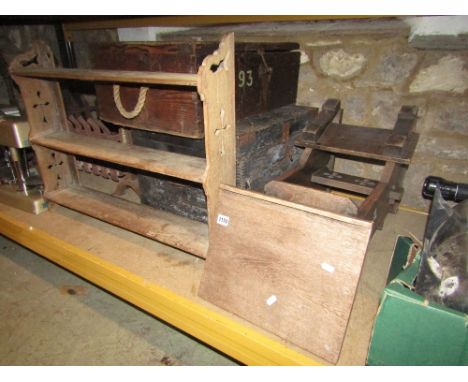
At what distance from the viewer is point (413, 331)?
68 cm

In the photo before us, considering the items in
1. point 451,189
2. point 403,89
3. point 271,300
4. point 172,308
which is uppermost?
point 403,89

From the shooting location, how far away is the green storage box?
0.64 meters

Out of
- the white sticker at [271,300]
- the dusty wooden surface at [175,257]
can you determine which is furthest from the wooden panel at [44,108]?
the white sticker at [271,300]

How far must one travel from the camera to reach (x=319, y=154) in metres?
1.31

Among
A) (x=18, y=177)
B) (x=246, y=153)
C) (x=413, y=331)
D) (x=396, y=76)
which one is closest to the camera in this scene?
(x=413, y=331)

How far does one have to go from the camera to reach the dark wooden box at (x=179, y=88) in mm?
958

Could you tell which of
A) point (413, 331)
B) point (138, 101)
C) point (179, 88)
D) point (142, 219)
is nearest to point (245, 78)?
point (179, 88)

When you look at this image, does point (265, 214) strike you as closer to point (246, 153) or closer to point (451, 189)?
point (246, 153)

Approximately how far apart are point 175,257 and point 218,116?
591 millimetres

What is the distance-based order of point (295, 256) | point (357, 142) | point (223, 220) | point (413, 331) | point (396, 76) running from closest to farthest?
point (413, 331), point (295, 256), point (223, 220), point (357, 142), point (396, 76)

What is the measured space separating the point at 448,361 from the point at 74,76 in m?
1.28

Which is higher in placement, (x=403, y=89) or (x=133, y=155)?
(x=403, y=89)

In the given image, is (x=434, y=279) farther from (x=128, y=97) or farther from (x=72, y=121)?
(x=72, y=121)

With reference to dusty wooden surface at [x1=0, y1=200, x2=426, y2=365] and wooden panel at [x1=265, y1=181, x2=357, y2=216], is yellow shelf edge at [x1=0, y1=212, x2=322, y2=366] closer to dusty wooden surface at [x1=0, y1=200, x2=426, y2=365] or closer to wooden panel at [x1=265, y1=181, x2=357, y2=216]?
dusty wooden surface at [x1=0, y1=200, x2=426, y2=365]
